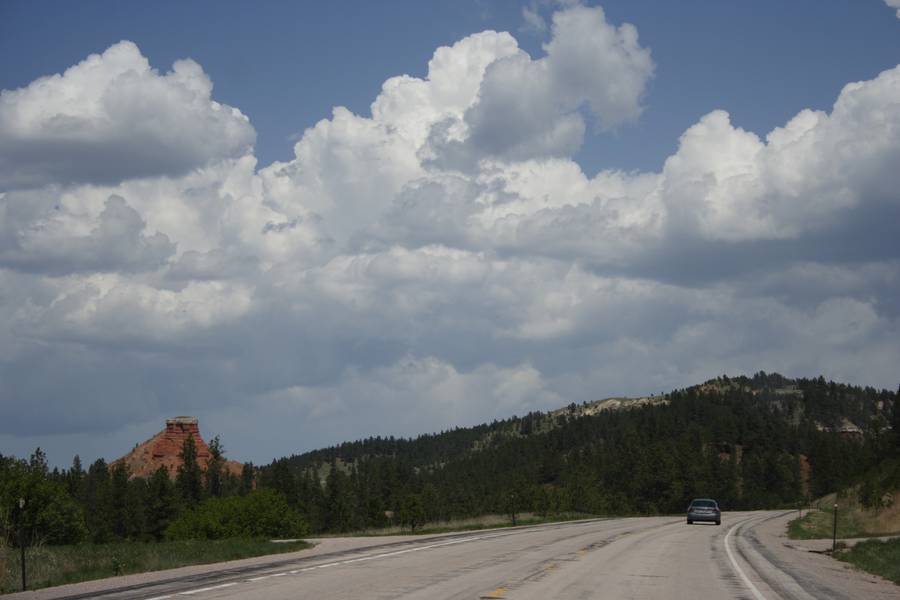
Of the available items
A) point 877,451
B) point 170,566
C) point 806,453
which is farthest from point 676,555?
point 806,453

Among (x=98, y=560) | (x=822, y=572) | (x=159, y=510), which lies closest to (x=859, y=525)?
(x=822, y=572)

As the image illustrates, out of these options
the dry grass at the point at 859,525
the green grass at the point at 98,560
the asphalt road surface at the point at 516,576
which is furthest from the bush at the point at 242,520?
the green grass at the point at 98,560

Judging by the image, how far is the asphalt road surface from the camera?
55.3 ft

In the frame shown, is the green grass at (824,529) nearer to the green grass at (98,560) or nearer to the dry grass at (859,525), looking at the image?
the dry grass at (859,525)

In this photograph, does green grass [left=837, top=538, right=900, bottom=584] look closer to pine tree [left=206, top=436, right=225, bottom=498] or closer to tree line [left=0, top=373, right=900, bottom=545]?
tree line [left=0, top=373, right=900, bottom=545]

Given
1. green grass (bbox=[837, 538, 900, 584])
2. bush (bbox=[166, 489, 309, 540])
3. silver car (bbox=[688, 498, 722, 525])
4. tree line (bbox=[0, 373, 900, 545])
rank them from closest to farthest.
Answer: green grass (bbox=[837, 538, 900, 584]) → silver car (bbox=[688, 498, 722, 525]) → bush (bbox=[166, 489, 309, 540]) → tree line (bbox=[0, 373, 900, 545])

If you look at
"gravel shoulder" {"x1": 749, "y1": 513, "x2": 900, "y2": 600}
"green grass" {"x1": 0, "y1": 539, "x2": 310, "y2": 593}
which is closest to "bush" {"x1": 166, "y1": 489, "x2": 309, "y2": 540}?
"green grass" {"x1": 0, "y1": 539, "x2": 310, "y2": 593}

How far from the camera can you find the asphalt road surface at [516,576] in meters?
16.8

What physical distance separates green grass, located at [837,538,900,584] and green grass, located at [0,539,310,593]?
18.4 meters

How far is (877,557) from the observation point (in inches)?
1091

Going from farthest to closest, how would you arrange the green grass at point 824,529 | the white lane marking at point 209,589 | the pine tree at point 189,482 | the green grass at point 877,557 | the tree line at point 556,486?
the pine tree at point 189,482
the tree line at point 556,486
the green grass at point 824,529
the green grass at point 877,557
the white lane marking at point 209,589

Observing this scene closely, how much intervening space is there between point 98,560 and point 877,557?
22.8 metres

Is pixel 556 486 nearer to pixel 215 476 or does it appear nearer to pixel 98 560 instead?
pixel 215 476

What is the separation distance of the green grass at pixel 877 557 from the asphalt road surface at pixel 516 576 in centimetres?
54
